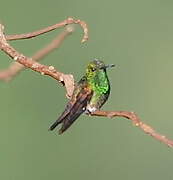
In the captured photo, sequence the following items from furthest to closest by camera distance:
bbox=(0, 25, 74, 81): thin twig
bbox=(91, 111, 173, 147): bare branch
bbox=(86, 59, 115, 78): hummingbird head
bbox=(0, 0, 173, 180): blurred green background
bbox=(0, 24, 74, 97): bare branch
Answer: bbox=(0, 0, 173, 180): blurred green background < bbox=(86, 59, 115, 78): hummingbird head < bbox=(0, 25, 74, 81): thin twig < bbox=(0, 24, 74, 97): bare branch < bbox=(91, 111, 173, 147): bare branch

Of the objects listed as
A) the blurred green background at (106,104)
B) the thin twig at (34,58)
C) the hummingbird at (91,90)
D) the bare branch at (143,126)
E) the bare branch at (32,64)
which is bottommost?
the bare branch at (143,126)

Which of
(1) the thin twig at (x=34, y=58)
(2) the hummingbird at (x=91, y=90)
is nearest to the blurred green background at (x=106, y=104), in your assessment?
(2) the hummingbird at (x=91, y=90)

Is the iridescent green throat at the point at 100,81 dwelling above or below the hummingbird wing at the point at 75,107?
above

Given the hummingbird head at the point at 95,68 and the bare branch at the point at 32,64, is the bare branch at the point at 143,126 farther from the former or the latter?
the hummingbird head at the point at 95,68

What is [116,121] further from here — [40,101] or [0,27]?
[0,27]

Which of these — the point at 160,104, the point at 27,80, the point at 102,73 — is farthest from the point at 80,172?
the point at 102,73

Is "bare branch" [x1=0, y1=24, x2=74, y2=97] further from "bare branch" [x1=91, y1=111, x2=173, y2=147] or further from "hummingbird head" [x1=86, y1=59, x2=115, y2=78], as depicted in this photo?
"hummingbird head" [x1=86, y1=59, x2=115, y2=78]

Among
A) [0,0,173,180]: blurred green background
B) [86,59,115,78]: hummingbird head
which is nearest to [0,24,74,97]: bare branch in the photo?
[86,59,115,78]: hummingbird head

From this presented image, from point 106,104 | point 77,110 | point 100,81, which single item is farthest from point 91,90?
point 106,104
